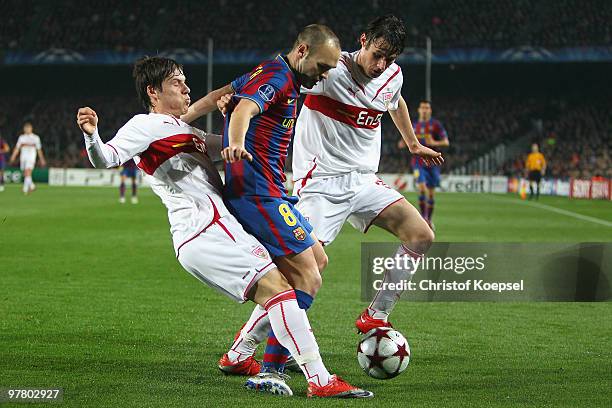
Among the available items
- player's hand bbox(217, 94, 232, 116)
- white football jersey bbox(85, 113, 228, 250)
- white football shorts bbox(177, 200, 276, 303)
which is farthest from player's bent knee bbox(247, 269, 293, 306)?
player's hand bbox(217, 94, 232, 116)

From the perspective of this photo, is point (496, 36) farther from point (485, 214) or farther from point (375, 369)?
point (375, 369)

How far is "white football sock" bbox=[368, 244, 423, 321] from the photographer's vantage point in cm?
701

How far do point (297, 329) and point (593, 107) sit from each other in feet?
147

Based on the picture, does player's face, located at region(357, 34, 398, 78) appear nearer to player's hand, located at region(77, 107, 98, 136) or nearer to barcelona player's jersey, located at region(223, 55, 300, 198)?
barcelona player's jersey, located at region(223, 55, 300, 198)

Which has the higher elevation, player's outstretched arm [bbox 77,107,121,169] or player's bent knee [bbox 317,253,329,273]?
player's outstretched arm [bbox 77,107,121,169]

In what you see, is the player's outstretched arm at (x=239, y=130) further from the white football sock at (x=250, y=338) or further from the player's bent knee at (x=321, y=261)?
the white football sock at (x=250, y=338)

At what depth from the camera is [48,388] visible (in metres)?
5.20

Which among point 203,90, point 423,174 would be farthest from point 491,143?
point 423,174

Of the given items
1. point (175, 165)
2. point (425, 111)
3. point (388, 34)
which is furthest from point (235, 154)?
point (425, 111)

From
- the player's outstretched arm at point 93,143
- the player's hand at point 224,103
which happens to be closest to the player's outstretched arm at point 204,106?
the player's hand at point 224,103

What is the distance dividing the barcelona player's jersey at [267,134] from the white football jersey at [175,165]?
6.1 inches

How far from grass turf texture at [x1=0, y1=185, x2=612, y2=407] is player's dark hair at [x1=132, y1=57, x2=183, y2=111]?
5.32ft

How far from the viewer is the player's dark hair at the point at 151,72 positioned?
5.37 metres

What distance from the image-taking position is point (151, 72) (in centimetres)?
538
